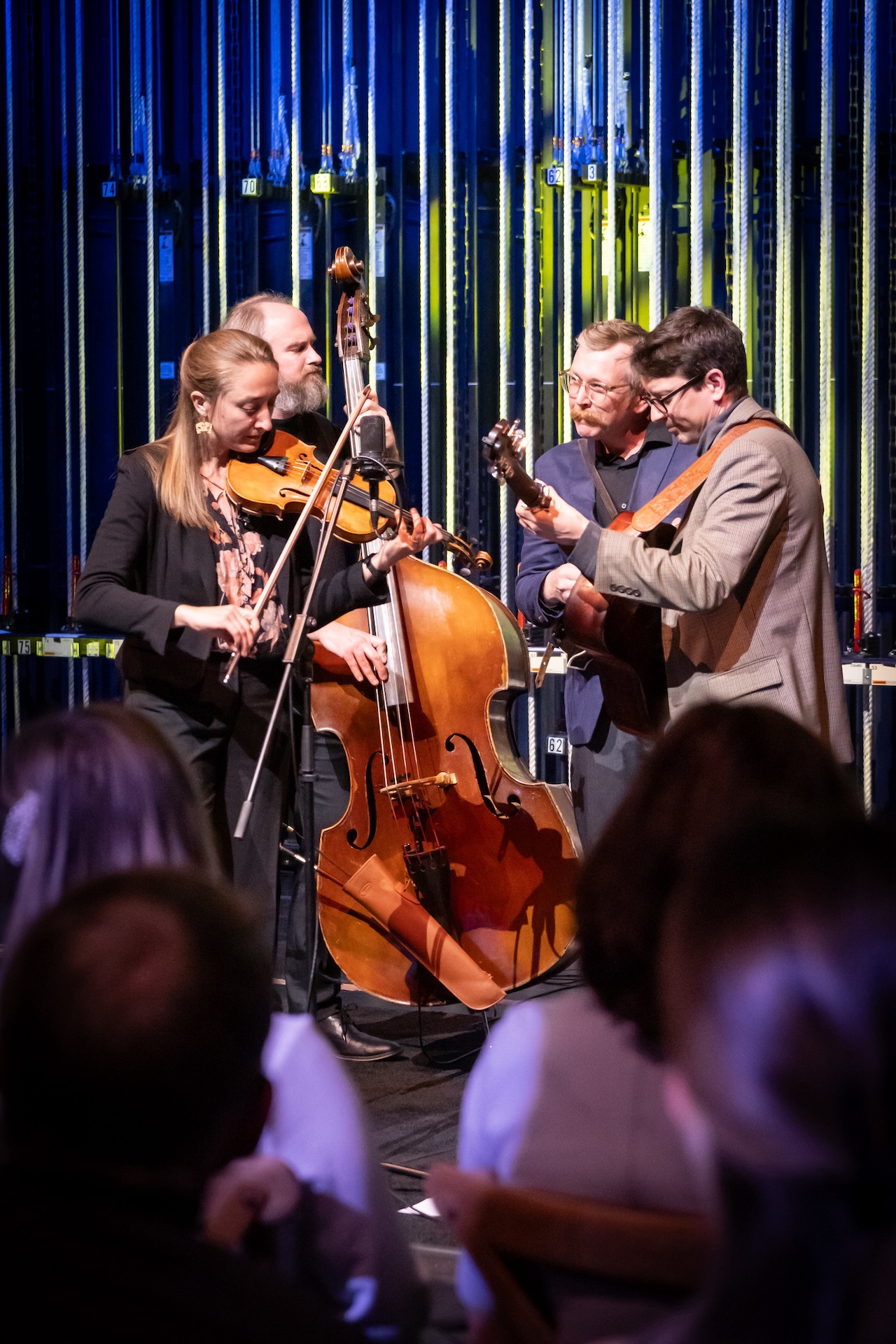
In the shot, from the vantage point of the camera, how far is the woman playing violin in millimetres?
2709

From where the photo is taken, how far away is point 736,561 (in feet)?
8.11

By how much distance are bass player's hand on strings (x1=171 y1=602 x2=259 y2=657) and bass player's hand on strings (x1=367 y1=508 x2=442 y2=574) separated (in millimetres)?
293

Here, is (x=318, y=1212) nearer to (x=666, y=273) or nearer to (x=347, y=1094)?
(x=347, y=1094)

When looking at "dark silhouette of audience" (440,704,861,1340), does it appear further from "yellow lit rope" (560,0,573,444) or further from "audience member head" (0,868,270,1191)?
"yellow lit rope" (560,0,573,444)

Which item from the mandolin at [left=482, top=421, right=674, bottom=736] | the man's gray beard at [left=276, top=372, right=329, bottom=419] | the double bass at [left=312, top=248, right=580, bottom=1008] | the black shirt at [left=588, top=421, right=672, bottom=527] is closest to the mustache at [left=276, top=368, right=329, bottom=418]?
the man's gray beard at [left=276, top=372, right=329, bottom=419]

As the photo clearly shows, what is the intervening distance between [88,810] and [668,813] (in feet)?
1.81

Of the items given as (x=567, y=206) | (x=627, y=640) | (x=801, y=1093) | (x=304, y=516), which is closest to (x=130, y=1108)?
(x=801, y=1093)

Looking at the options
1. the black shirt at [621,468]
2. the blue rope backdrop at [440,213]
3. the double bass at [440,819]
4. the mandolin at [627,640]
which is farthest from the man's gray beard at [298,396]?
the blue rope backdrop at [440,213]

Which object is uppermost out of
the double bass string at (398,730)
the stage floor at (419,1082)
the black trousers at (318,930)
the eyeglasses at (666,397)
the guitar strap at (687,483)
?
the eyeglasses at (666,397)

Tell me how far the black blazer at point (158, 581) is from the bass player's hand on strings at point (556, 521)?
1.19 feet

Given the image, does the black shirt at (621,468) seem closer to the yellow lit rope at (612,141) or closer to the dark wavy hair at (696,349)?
the dark wavy hair at (696,349)

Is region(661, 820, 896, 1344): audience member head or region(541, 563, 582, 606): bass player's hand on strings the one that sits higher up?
region(541, 563, 582, 606): bass player's hand on strings

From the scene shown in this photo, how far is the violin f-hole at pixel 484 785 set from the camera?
8.92 feet

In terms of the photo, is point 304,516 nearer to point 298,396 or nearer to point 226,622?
point 226,622
